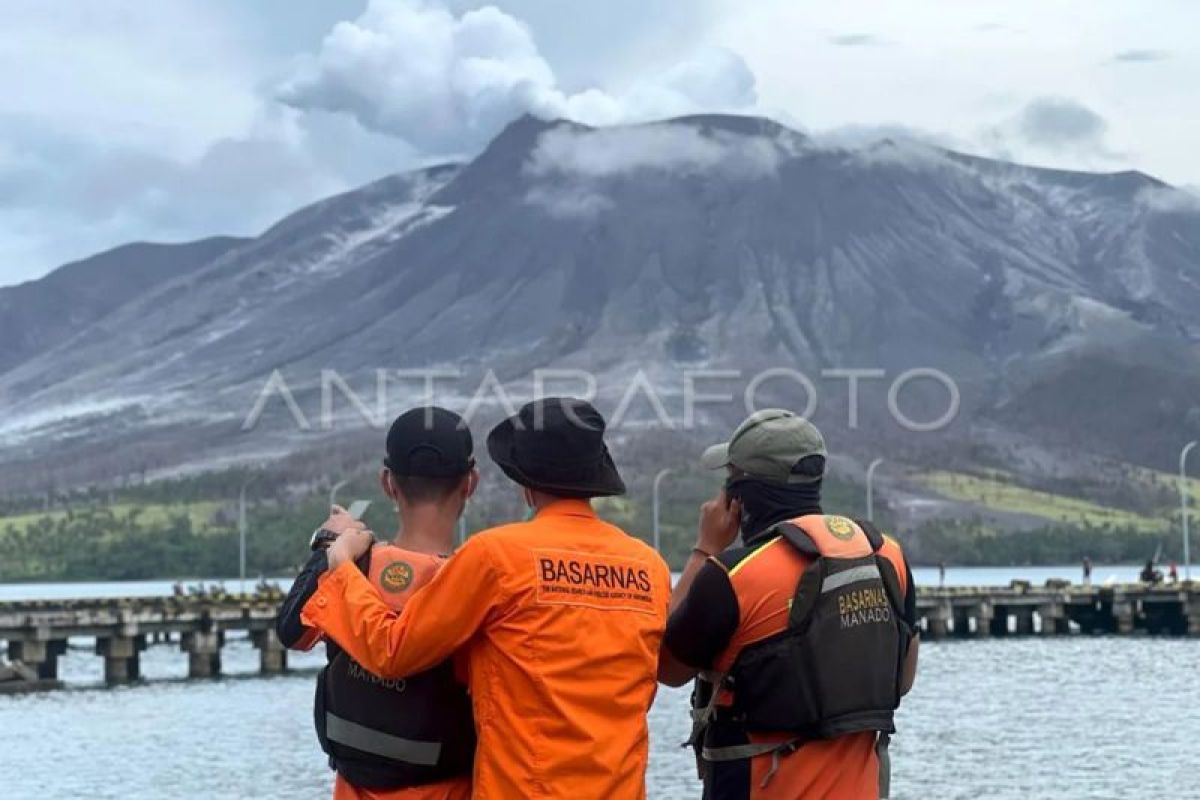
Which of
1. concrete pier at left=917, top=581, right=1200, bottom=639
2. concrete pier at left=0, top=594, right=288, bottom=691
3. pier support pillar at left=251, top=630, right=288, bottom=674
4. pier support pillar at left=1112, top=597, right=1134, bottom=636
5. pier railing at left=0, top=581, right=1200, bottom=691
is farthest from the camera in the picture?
pier support pillar at left=1112, top=597, right=1134, bottom=636

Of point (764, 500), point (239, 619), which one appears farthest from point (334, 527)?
point (239, 619)

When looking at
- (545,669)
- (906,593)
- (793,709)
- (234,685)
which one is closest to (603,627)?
(545,669)

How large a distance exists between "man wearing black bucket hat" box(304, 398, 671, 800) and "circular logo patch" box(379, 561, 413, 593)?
200 mm

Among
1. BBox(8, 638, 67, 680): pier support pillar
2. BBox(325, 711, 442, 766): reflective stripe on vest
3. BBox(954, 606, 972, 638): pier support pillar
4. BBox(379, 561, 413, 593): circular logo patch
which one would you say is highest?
BBox(379, 561, 413, 593): circular logo patch

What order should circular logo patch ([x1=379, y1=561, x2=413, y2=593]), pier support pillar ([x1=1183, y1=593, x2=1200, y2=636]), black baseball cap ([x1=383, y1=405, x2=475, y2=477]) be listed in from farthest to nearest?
1. pier support pillar ([x1=1183, y1=593, x2=1200, y2=636])
2. black baseball cap ([x1=383, y1=405, x2=475, y2=477])
3. circular logo patch ([x1=379, y1=561, x2=413, y2=593])

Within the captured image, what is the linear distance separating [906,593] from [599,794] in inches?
61.5

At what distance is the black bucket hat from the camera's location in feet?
24.1

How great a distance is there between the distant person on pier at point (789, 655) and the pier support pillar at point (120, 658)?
60.9 metres

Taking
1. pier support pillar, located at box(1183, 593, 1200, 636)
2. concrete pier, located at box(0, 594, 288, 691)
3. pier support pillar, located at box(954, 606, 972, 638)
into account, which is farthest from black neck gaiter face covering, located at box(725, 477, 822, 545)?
pier support pillar, located at box(1183, 593, 1200, 636)

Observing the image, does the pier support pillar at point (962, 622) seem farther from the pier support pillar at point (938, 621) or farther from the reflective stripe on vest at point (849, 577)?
the reflective stripe on vest at point (849, 577)

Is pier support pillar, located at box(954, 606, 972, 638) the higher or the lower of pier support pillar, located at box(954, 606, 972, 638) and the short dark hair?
the lower

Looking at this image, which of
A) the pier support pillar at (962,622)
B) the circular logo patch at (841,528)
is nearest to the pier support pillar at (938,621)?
the pier support pillar at (962,622)

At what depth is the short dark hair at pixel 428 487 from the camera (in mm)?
7766

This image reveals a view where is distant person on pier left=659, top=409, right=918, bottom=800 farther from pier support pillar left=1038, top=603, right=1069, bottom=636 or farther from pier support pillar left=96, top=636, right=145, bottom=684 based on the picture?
pier support pillar left=1038, top=603, right=1069, bottom=636
